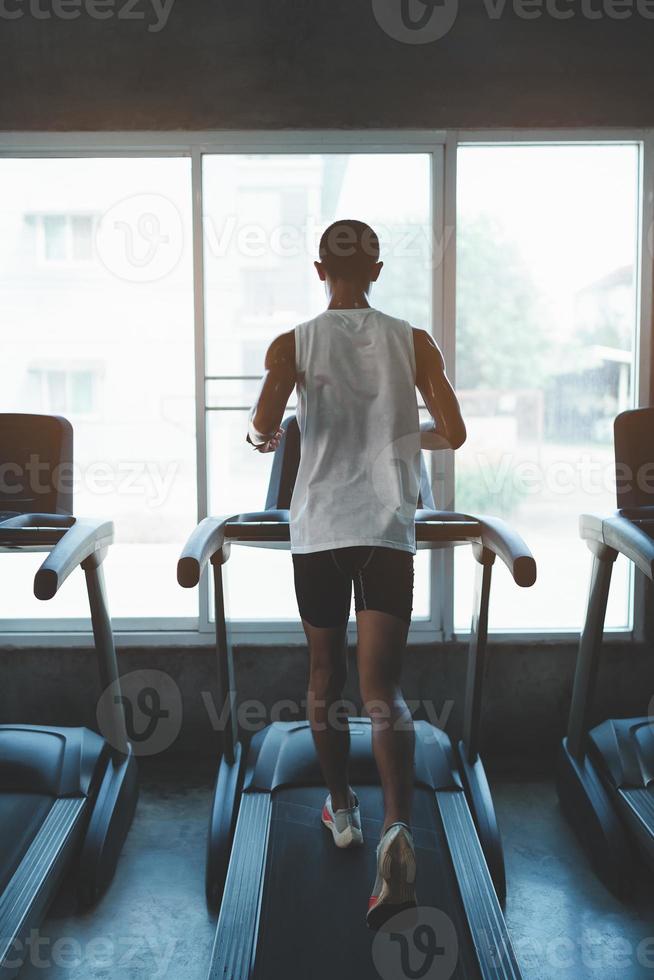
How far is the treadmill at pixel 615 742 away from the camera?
8.24 ft

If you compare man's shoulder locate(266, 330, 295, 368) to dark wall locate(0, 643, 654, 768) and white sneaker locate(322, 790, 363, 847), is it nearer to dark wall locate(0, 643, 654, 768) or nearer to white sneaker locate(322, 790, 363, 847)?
white sneaker locate(322, 790, 363, 847)

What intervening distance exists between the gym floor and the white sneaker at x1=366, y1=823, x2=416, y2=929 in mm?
107

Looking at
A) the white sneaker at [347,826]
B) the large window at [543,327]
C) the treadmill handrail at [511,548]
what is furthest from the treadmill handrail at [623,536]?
the white sneaker at [347,826]

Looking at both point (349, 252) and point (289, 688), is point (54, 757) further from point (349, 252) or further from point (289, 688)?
point (349, 252)

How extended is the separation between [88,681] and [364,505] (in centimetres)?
191

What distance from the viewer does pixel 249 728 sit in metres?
3.36

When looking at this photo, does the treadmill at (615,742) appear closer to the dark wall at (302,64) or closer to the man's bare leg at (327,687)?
the man's bare leg at (327,687)

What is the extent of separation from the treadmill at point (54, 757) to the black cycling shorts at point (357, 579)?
0.68 meters

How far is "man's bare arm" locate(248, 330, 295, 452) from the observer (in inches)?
78.7

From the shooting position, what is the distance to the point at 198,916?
242 cm

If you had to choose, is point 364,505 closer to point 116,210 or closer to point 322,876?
point 322,876

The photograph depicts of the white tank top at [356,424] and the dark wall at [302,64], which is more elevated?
the dark wall at [302,64]

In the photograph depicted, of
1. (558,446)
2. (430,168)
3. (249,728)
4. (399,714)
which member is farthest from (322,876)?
(430,168)

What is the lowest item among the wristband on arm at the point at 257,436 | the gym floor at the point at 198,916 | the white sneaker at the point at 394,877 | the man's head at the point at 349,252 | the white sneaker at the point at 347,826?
the gym floor at the point at 198,916
